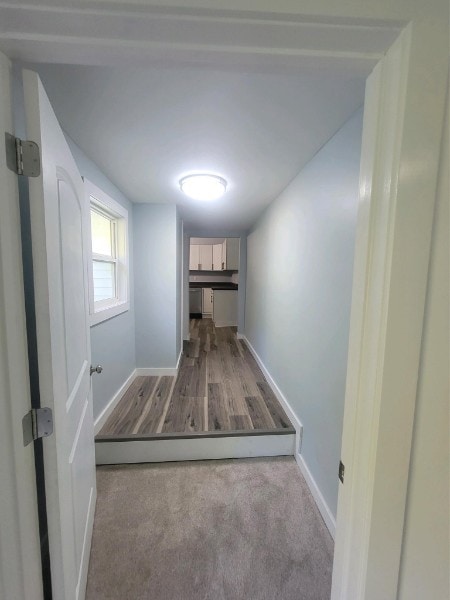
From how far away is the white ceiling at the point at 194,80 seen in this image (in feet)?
1.70

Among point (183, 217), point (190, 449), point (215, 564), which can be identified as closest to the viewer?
point (215, 564)

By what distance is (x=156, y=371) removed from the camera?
294cm

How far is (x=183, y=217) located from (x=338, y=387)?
3022 millimetres

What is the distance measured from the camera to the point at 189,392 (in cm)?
253

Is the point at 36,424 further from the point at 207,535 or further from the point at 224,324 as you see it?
the point at 224,324

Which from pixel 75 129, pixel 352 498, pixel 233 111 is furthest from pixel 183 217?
pixel 352 498

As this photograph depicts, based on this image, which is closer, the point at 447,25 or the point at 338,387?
the point at 447,25

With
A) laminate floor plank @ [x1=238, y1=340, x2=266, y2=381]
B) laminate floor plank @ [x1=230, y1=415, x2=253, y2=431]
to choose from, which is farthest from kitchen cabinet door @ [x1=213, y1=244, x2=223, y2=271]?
laminate floor plank @ [x1=230, y1=415, x2=253, y2=431]

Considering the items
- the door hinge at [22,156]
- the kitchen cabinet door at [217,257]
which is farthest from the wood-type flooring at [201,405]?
the kitchen cabinet door at [217,257]

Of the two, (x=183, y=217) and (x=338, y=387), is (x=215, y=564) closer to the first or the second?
(x=338, y=387)

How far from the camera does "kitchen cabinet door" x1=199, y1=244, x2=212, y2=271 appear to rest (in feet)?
21.2

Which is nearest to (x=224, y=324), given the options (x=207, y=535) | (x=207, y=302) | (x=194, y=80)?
(x=207, y=302)

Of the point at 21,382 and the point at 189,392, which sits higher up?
the point at 21,382

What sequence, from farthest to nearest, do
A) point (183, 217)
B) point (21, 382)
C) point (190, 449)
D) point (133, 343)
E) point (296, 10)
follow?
point (183, 217), point (133, 343), point (190, 449), point (21, 382), point (296, 10)
